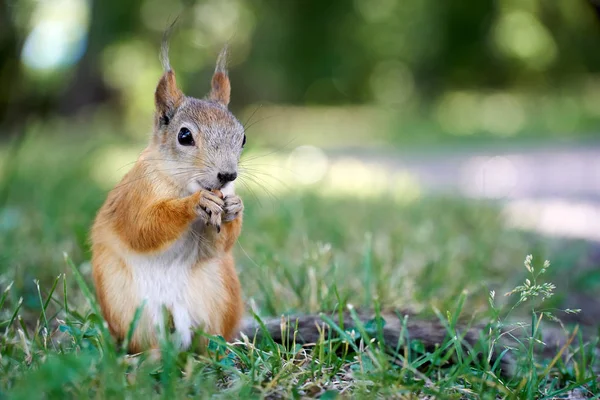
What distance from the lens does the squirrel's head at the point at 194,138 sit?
168 centimetres

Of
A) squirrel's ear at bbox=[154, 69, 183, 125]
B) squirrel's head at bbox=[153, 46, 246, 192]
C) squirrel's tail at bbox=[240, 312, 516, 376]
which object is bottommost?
squirrel's tail at bbox=[240, 312, 516, 376]

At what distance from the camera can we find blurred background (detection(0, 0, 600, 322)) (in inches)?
132

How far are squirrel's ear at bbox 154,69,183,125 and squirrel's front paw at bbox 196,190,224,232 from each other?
38 cm

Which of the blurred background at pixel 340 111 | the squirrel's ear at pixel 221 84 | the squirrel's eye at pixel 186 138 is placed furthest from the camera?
the blurred background at pixel 340 111

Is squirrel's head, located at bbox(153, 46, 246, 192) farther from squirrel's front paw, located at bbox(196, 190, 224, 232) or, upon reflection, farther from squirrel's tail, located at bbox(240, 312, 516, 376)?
squirrel's tail, located at bbox(240, 312, 516, 376)

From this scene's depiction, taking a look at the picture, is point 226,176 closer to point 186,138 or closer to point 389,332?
point 186,138

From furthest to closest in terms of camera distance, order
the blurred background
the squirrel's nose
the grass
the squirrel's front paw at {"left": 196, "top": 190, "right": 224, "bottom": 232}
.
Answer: the blurred background, the squirrel's nose, the squirrel's front paw at {"left": 196, "top": 190, "right": 224, "bottom": 232}, the grass

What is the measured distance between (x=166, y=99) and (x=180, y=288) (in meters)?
0.53

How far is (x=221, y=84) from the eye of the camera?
1975mm

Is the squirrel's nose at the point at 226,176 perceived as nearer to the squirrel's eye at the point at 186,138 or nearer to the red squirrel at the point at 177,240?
the red squirrel at the point at 177,240

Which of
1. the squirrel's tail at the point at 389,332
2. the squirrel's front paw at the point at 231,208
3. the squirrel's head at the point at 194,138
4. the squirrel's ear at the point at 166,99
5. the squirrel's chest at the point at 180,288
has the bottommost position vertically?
the squirrel's tail at the point at 389,332

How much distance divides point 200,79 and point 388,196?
28.6 feet

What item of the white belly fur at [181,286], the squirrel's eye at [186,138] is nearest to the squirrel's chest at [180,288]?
the white belly fur at [181,286]

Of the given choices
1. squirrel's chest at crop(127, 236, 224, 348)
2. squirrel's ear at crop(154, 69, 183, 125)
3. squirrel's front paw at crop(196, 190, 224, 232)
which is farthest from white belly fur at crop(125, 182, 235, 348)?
squirrel's ear at crop(154, 69, 183, 125)
